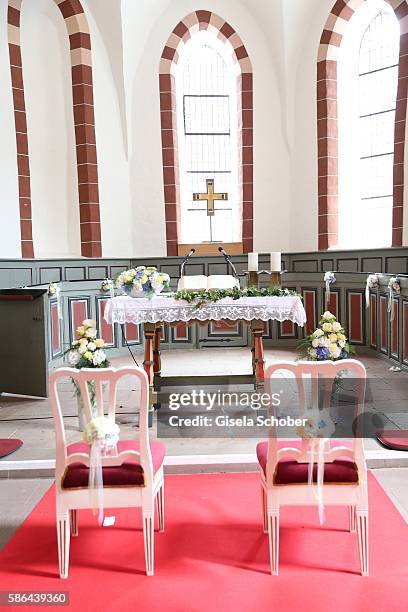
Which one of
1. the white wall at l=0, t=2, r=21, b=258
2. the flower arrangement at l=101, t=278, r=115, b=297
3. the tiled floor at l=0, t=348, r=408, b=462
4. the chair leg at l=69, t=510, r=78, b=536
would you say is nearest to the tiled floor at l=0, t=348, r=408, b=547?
the tiled floor at l=0, t=348, r=408, b=462

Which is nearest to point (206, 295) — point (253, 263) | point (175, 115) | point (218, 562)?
point (253, 263)

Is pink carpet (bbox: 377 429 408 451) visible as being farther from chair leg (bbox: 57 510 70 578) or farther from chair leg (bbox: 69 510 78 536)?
chair leg (bbox: 57 510 70 578)

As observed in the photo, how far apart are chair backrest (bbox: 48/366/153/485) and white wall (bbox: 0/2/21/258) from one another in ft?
19.8

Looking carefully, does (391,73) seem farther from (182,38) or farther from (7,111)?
(7,111)

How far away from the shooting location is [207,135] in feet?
33.3

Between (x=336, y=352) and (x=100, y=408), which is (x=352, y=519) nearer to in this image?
(x=336, y=352)

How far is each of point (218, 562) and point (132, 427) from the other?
2283 millimetres

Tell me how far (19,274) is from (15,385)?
2.63 meters

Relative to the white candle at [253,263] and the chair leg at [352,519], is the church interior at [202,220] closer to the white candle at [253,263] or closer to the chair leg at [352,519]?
the white candle at [253,263]

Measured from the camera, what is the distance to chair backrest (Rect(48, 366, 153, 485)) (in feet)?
9.29

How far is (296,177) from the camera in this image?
9.69 metres

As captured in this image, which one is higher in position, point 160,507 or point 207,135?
point 207,135

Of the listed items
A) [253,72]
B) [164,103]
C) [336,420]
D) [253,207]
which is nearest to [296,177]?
[253,207]

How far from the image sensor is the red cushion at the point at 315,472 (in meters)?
2.94
